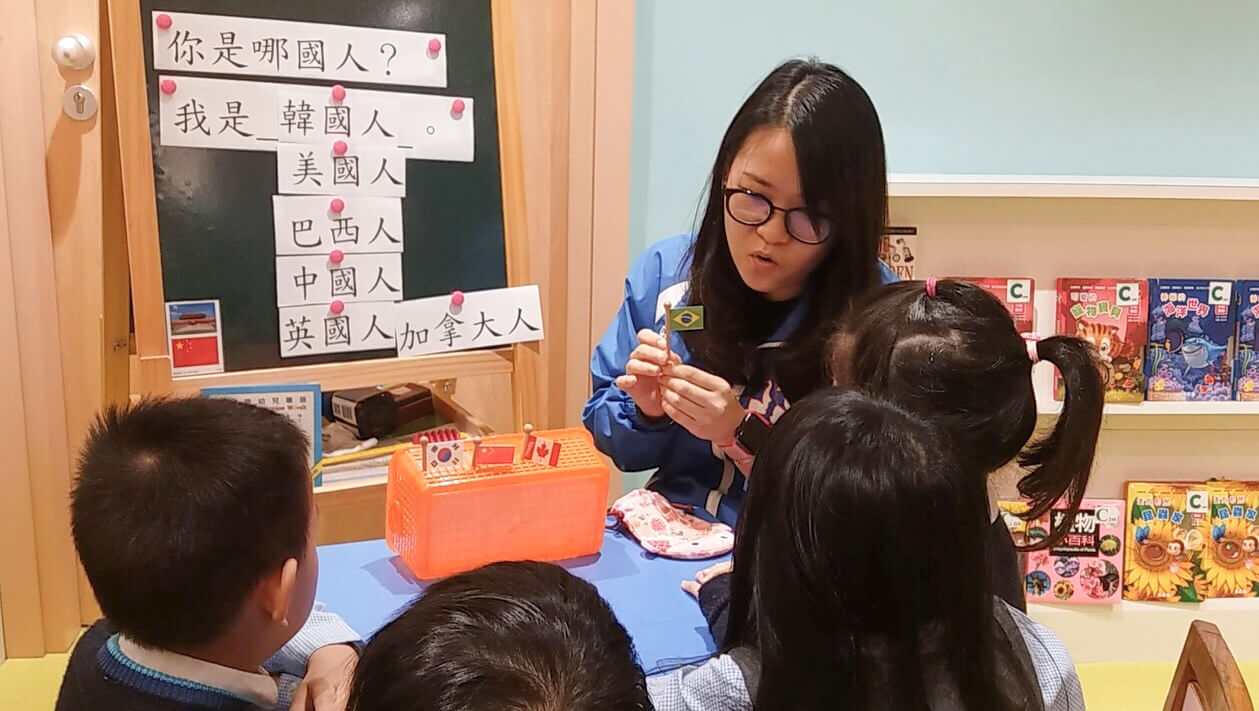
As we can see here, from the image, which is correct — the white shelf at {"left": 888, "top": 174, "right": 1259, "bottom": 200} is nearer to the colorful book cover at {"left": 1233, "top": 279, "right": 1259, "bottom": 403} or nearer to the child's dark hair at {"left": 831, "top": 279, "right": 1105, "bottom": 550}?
the colorful book cover at {"left": 1233, "top": 279, "right": 1259, "bottom": 403}

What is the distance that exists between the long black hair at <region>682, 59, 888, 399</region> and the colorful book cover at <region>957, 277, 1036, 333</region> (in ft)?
3.00

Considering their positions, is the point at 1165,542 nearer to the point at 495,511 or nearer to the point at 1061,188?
the point at 1061,188

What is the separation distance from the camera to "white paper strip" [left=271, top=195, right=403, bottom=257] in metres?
1.83

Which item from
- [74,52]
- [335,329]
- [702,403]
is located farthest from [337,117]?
[702,403]

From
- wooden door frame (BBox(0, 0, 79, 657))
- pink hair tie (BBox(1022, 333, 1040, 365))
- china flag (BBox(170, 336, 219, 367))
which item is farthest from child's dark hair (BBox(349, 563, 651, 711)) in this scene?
wooden door frame (BBox(0, 0, 79, 657))

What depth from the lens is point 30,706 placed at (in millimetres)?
2094

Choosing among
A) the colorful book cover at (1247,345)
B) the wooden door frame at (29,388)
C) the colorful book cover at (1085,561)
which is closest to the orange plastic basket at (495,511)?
the wooden door frame at (29,388)

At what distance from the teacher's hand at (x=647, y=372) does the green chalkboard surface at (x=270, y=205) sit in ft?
1.95

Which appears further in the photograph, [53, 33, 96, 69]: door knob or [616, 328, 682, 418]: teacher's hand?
[53, 33, 96, 69]: door knob

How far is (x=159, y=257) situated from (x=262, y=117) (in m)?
0.30

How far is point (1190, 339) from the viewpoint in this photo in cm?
238

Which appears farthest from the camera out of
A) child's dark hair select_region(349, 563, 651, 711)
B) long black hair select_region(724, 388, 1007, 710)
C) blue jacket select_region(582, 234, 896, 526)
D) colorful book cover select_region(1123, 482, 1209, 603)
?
colorful book cover select_region(1123, 482, 1209, 603)

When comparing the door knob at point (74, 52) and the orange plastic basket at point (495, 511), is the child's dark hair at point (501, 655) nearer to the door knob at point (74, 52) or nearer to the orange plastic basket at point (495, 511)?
the orange plastic basket at point (495, 511)

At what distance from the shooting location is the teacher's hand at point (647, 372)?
4.78ft
